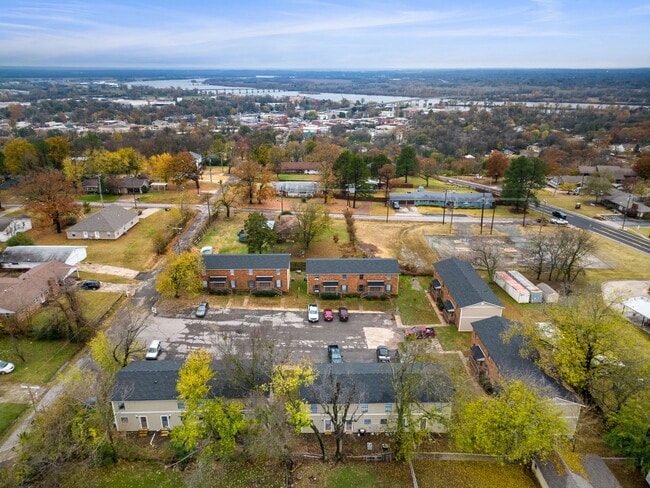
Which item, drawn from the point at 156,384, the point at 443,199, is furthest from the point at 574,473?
the point at 443,199

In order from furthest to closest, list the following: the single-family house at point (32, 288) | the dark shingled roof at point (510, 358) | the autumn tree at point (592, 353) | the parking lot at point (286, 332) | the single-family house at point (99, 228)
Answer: the single-family house at point (99, 228) < the single-family house at point (32, 288) < the parking lot at point (286, 332) < the dark shingled roof at point (510, 358) < the autumn tree at point (592, 353)

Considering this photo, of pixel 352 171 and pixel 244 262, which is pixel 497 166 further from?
pixel 244 262

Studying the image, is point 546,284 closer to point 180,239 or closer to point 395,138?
point 180,239

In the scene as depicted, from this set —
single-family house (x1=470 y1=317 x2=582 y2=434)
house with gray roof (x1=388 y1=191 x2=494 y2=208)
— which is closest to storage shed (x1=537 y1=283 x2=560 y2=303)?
single-family house (x1=470 y1=317 x2=582 y2=434)

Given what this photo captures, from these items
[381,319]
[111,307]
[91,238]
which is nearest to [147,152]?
[91,238]

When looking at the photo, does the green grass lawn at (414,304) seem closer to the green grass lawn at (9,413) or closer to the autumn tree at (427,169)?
the green grass lawn at (9,413)

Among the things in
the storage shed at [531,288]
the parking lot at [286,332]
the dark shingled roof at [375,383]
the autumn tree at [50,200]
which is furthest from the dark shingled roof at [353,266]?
the autumn tree at [50,200]
